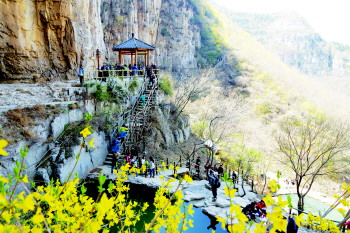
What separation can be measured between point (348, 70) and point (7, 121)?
80721 millimetres

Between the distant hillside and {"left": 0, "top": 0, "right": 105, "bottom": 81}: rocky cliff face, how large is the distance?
68.0 metres

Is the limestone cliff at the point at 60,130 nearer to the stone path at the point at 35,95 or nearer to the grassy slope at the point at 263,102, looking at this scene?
the stone path at the point at 35,95

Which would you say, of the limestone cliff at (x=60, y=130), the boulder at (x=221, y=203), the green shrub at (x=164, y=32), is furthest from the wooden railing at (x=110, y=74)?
the green shrub at (x=164, y=32)

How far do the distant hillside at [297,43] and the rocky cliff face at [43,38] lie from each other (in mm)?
68046

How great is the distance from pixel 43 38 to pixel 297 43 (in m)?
90.8

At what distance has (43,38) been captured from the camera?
47.7ft

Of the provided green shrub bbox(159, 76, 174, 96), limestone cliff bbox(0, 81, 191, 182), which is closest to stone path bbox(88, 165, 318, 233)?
limestone cliff bbox(0, 81, 191, 182)

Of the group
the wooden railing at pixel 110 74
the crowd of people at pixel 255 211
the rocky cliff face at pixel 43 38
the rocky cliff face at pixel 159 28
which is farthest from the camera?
the rocky cliff face at pixel 159 28

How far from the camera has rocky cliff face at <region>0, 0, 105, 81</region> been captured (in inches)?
501

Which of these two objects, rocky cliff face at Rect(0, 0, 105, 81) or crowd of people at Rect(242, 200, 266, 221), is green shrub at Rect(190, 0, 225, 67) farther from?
crowd of people at Rect(242, 200, 266, 221)

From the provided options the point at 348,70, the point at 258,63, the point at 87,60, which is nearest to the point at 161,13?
the point at 258,63

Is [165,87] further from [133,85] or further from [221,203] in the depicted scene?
[221,203]

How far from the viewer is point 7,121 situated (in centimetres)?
885

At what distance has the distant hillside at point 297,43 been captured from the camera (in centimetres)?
7356
